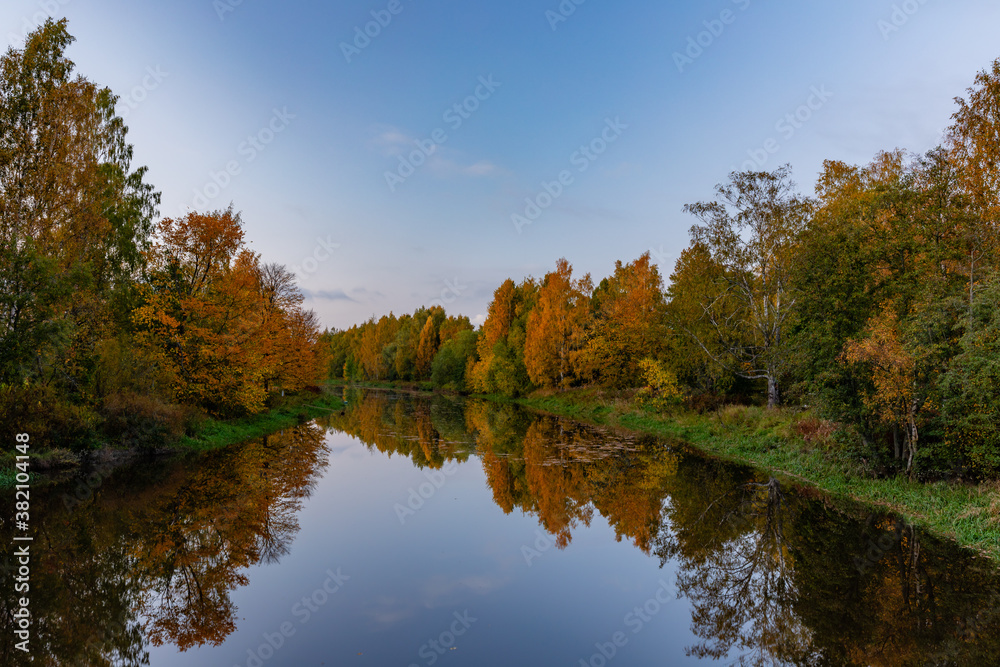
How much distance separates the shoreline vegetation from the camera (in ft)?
34.4

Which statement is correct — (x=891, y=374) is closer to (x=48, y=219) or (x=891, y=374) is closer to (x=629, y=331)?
(x=629, y=331)

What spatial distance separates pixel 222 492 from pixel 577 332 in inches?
1297

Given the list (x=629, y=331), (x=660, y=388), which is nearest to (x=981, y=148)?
(x=660, y=388)

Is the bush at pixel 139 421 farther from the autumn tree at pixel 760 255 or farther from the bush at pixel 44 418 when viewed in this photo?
the autumn tree at pixel 760 255

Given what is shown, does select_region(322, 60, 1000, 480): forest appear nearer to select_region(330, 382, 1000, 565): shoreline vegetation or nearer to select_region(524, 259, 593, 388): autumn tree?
select_region(330, 382, 1000, 565): shoreline vegetation

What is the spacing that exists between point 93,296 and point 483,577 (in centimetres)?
1873

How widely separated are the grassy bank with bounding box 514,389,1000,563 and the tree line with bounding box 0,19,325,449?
67.1 feet

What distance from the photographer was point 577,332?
1693 inches

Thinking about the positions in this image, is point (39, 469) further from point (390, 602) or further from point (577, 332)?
point (577, 332)

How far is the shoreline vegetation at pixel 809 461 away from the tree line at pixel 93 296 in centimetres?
2051

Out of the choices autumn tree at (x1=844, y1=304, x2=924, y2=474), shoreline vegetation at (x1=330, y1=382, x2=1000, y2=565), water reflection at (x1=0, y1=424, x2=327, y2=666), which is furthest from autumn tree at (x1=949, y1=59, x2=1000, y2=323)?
water reflection at (x1=0, y1=424, x2=327, y2=666)

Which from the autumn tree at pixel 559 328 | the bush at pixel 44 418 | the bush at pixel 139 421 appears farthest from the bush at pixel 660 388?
the bush at pixel 44 418

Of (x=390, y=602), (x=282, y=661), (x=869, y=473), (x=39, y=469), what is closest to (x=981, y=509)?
(x=869, y=473)

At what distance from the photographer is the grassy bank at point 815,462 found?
34.3 feet
